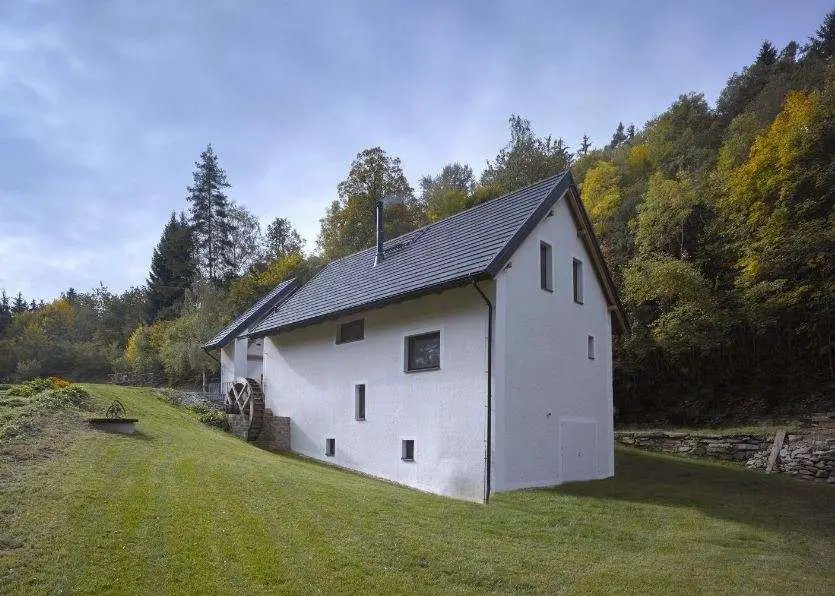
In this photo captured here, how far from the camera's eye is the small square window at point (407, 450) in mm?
13331

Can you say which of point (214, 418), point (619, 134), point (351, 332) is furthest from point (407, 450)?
point (619, 134)

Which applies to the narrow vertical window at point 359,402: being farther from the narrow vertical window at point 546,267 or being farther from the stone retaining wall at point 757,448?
the stone retaining wall at point 757,448

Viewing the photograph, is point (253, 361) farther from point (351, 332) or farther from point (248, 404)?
point (351, 332)

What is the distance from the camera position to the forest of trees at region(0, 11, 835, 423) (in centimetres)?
2202

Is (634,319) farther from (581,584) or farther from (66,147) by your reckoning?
(66,147)

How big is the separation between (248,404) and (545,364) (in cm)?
1141

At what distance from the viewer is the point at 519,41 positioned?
11703 millimetres

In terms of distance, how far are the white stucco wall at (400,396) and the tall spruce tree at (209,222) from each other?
31609 mm

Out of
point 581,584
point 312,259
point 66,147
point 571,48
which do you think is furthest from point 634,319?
point 312,259

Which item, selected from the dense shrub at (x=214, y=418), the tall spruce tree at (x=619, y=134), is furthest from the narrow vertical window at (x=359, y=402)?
the tall spruce tree at (x=619, y=134)

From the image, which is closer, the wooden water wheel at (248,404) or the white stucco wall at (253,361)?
the wooden water wheel at (248,404)

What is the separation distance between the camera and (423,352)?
13.5m

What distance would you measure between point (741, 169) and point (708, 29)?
1550 cm

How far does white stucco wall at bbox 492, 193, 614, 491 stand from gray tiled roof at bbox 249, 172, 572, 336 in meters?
0.56
